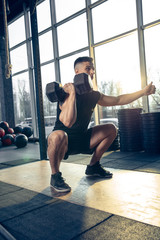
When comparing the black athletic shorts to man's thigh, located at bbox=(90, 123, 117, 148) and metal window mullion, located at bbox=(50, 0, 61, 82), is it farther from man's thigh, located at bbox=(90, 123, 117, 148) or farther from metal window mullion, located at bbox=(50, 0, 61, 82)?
metal window mullion, located at bbox=(50, 0, 61, 82)

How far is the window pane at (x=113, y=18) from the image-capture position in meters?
4.52

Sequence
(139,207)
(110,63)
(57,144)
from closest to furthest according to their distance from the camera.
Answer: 1. (139,207)
2. (57,144)
3. (110,63)

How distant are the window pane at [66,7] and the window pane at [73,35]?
19cm

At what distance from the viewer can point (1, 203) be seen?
1619 mm

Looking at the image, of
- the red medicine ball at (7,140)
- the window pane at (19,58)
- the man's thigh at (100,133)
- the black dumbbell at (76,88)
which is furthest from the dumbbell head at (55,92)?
the window pane at (19,58)

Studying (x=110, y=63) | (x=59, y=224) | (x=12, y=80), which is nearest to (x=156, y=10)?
(x=110, y=63)

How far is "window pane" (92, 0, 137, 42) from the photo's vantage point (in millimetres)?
4516

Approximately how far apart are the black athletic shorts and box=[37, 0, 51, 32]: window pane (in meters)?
5.09

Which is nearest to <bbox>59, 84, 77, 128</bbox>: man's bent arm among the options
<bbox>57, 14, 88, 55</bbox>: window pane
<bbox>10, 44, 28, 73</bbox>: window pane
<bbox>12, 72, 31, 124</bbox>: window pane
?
<bbox>57, 14, 88, 55</bbox>: window pane

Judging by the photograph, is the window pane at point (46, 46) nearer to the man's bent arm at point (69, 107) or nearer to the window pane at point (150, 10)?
the window pane at point (150, 10)

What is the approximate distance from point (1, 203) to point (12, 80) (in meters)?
6.89

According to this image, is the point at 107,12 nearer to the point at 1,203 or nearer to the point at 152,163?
the point at 152,163

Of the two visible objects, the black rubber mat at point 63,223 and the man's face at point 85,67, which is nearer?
the black rubber mat at point 63,223

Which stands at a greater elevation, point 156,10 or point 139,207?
point 156,10
